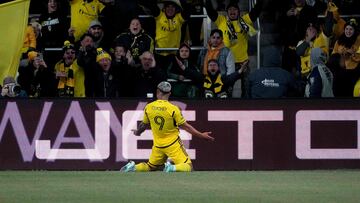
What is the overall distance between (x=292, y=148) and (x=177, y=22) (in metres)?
3.56

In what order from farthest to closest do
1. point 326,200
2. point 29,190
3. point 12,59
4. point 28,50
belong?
point 28,50 < point 12,59 < point 29,190 < point 326,200

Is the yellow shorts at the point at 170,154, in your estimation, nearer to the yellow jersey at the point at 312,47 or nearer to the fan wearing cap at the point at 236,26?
the fan wearing cap at the point at 236,26

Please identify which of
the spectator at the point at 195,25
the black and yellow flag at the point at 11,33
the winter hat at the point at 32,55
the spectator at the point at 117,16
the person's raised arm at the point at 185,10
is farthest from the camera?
the spectator at the point at 195,25

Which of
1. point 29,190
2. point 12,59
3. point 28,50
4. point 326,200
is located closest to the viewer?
point 326,200

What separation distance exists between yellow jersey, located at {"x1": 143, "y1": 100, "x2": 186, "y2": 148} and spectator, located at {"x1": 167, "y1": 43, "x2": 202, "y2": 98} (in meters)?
2.40

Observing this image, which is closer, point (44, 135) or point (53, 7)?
point (44, 135)

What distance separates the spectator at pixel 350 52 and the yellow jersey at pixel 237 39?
5.80 feet

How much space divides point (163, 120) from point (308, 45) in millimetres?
4102

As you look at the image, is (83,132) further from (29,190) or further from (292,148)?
(29,190)

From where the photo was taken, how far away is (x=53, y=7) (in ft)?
67.6

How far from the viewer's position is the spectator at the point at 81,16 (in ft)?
68.0

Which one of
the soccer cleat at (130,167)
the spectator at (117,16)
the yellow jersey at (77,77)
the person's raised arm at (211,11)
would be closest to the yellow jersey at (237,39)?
the person's raised arm at (211,11)

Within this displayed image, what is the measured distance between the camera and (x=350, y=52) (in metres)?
19.8

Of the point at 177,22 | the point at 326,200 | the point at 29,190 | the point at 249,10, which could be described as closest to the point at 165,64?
the point at 177,22
